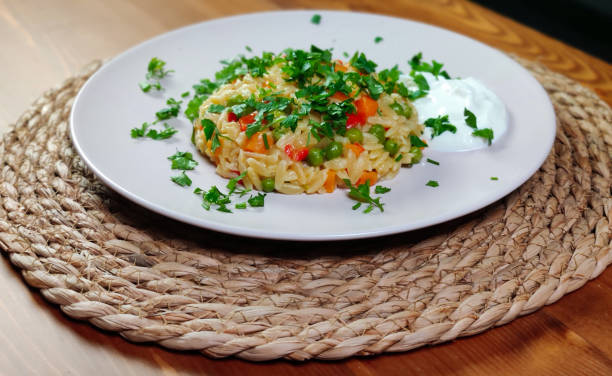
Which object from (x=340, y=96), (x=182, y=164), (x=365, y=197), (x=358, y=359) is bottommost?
(x=358, y=359)

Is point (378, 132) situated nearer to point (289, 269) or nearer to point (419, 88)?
point (419, 88)

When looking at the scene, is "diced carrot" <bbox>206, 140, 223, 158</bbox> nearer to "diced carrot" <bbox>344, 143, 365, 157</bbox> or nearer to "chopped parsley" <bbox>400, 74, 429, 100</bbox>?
"diced carrot" <bbox>344, 143, 365, 157</bbox>

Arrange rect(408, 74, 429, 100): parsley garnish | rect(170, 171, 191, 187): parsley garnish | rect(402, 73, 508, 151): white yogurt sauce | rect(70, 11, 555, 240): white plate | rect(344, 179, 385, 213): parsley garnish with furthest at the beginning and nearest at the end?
1. rect(408, 74, 429, 100): parsley garnish
2. rect(402, 73, 508, 151): white yogurt sauce
3. rect(170, 171, 191, 187): parsley garnish
4. rect(344, 179, 385, 213): parsley garnish
5. rect(70, 11, 555, 240): white plate

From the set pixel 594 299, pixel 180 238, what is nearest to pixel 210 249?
pixel 180 238

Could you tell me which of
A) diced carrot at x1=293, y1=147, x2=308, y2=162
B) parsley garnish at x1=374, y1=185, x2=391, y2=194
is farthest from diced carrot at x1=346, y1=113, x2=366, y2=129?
parsley garnish at x1=374, y1=185, x2=391, y2=194

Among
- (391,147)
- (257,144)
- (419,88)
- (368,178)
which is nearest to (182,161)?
(257,144)

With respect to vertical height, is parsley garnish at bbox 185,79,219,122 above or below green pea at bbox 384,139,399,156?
below
